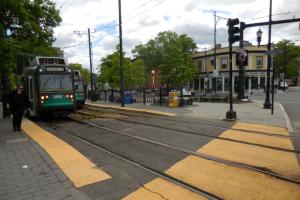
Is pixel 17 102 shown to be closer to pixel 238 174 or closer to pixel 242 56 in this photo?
pixel 238 174

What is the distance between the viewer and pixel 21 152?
9039 mm

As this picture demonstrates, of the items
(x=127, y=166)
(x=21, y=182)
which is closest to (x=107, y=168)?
(x=127, y=166)

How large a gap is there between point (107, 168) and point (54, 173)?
3.71ft

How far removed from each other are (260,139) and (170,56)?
44.9 m

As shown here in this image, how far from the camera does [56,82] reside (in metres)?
17.5

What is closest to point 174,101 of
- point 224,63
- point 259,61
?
point 224,63

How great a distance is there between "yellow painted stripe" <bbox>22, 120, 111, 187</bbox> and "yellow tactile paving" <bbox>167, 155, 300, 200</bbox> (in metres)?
1.58

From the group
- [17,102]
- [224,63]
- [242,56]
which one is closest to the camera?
[17,102]

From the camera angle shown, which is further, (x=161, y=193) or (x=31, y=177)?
(x=31, y=177)

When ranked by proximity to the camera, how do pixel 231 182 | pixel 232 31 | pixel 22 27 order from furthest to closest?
pixel 22 27
pixel 232 31
pixel 231 182

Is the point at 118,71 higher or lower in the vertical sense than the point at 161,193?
higher

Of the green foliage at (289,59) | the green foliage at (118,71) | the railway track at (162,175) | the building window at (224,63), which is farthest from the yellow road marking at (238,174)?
the green foliage at (289,59)

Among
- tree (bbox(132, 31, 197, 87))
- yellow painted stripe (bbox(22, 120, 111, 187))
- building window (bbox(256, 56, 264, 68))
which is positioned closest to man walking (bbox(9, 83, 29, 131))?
yellow painted stripe (bbox(22, 120, 111, 187))

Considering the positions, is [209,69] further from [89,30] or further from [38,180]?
[38,180]
